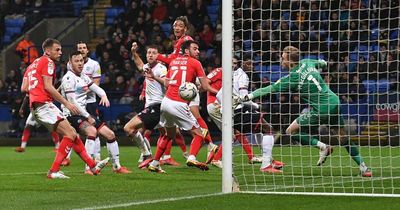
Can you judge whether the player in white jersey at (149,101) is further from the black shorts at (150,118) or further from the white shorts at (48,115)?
the white shorts at (48,115)

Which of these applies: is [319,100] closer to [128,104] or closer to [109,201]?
[109,201]

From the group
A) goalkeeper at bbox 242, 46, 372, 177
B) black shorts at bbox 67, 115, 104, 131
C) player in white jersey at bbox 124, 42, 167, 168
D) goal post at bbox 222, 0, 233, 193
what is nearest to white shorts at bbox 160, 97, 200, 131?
player in white jersey at bbox 124, 42, 167, 168

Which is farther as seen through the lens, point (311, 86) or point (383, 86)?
point (383, 86)

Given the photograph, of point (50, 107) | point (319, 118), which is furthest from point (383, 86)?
point (50, 107)

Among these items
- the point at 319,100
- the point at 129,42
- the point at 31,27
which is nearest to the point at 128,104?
the point at 129,42

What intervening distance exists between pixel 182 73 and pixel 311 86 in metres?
2.01

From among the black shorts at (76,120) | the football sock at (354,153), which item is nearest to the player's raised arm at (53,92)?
the black shorts at (76,120)

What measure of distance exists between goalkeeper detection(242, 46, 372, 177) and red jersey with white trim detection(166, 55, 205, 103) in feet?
4.87

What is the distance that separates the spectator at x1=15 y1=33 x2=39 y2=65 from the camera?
97.4 ft

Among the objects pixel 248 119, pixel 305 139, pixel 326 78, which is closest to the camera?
pixel 305 139

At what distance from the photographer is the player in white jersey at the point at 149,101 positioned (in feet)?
52.6

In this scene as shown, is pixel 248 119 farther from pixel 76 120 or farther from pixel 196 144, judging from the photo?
pixel 76 120

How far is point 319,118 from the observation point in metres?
14.6

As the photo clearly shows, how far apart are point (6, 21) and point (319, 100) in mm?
21022
